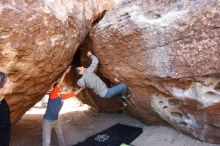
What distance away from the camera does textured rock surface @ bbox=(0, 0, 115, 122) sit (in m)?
4.20

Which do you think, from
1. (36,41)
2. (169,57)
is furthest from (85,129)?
(169,57)

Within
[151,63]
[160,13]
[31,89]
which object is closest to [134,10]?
[160,13]

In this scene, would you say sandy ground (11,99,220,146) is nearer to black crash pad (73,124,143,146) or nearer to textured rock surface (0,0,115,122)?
black crash pad (73,124,143,146)

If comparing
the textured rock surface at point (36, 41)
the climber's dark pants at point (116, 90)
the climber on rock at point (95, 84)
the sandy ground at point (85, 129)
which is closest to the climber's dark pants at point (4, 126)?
the textured rock surface at point (36, 41)

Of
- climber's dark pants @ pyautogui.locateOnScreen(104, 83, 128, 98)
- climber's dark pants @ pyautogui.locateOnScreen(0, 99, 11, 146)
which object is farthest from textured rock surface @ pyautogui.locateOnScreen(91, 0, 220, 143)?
climber's dark pants @ pyautogui.locateOnScreen(0, 99, 11, 146)

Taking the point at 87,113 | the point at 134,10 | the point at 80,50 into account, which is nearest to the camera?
the point at 134,10

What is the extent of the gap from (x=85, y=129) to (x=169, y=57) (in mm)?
2609

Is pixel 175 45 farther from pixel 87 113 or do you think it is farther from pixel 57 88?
pixel 87 113

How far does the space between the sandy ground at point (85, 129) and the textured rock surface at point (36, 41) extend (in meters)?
0.94

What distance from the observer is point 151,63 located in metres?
4.72

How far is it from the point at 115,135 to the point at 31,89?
1.66 m

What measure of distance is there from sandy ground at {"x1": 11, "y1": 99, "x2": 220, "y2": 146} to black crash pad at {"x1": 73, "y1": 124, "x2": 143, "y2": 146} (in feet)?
0.43

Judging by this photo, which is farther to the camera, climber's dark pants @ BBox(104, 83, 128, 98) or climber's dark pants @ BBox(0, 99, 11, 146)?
climber's dark pants @ BBox(104, 83, 128, 98)

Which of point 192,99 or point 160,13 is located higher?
point 160,13
